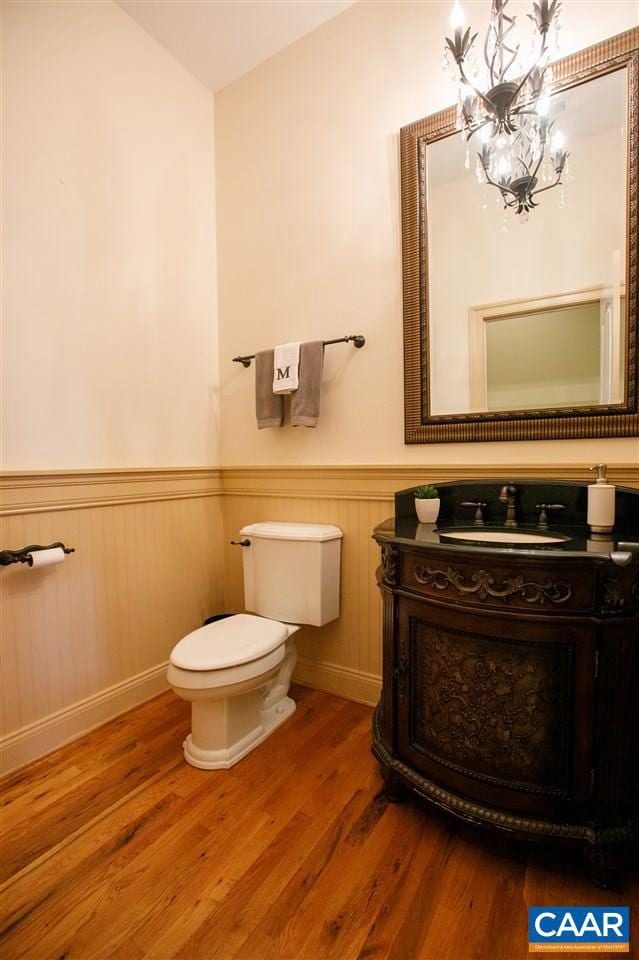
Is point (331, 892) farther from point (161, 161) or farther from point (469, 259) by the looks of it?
point (161, 161)

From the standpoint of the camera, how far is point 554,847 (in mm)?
1137

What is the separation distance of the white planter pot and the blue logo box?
99cm

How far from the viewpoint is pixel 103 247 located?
5.82 ft

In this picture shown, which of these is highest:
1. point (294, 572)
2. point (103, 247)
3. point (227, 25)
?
point (227, 25)

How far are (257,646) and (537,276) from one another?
157 centimetres

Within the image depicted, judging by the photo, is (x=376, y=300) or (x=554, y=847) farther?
(x=376, y=300)

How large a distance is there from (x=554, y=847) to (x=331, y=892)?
58cm

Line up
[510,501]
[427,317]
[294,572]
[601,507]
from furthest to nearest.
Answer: [294,572] < [427,317] < [510,501] < [601,507]

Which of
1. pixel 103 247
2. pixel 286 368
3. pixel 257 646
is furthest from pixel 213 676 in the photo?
pixel 103 247

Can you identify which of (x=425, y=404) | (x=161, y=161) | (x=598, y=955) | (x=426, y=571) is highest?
(x=161, y=161)

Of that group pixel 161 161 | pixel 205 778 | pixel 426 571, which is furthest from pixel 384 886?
pixel 161 161

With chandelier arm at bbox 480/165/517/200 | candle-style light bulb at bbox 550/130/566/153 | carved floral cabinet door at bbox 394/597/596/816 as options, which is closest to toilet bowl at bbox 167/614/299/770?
carved floral cabinet door at bbox 394/597/596/816

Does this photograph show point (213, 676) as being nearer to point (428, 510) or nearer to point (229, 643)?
point (229, 643)

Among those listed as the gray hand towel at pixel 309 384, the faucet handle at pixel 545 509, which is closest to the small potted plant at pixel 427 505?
the faucet handle at pixel 545 509
